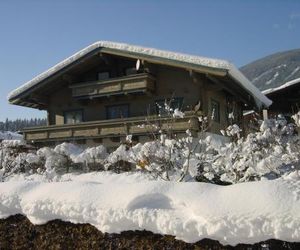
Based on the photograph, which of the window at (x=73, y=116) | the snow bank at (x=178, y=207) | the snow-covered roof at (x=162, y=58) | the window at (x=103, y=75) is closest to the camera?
the snow bank at (x=178, y=207)

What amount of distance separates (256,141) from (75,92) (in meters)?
13.2

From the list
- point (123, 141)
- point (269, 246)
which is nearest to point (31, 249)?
point (269, 246)

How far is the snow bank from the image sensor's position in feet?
14.5

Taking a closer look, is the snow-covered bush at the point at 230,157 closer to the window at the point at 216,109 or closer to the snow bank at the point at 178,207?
the snow bank at the point at 178,207

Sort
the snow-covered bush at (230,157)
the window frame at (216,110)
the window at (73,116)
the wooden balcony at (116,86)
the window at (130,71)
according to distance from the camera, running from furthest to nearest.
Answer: the window at (73,116) → the window at (130,71) → the window frame at (216,110) → the wooden balcony at (116,86) → the snow-covered bush at (230,157)

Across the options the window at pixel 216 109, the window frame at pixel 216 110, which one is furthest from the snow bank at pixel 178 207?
Result: the window at pixel 216 109

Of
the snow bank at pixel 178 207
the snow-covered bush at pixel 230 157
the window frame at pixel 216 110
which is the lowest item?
the snow bank at pixel 178 207

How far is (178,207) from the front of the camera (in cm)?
509

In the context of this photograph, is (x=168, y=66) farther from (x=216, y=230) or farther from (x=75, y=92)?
(x=216, y=230)

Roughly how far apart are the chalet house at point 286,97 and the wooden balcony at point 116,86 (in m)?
6.26

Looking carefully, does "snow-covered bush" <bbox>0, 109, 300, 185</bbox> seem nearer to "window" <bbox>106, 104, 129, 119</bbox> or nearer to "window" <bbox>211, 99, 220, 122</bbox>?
"window" <bbox>106, 104, 129, 119</bbox>

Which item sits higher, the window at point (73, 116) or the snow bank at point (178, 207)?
the window at point (73, 116)

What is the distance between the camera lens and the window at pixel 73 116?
999 inches

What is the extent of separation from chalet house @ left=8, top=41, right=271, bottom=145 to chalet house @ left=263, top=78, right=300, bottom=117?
24.6 inches
